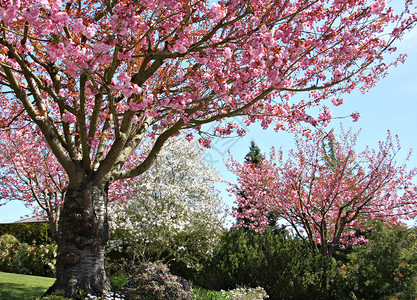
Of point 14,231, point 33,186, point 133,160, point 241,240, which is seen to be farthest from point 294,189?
point 14,231

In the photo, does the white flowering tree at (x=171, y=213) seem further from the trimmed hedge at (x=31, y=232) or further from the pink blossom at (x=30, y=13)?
the pink blossom at (x=30, y=13)

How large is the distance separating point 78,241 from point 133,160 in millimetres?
6263

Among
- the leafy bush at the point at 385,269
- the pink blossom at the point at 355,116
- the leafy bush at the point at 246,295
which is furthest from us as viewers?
the leafy bush at the point at 385,269

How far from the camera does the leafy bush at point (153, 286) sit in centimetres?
585

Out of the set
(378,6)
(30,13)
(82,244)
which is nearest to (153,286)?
(82,244)

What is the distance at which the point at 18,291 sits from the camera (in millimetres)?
7441

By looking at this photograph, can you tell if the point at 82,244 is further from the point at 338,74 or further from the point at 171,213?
the point at 338,74

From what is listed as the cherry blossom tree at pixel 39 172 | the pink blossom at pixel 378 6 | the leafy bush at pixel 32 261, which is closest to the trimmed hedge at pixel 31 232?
the leafy bush at pixel 32 261

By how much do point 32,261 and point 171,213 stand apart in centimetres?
534

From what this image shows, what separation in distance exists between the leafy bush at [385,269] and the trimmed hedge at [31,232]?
13.2 meters

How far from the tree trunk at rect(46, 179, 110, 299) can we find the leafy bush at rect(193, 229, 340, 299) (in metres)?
3.98

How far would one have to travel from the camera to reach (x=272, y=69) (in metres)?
5.21

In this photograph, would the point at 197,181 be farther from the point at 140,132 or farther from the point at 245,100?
the point at 245,100

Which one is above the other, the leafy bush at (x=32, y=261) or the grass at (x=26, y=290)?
the leafy bush at (x=32, y=261)
